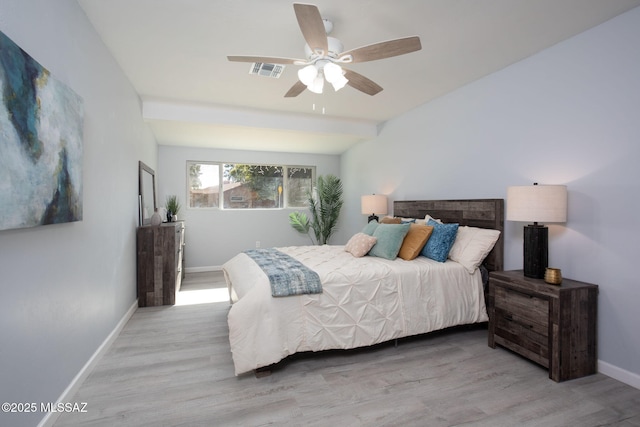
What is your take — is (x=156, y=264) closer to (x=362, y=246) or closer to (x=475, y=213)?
(x=362, y=246)

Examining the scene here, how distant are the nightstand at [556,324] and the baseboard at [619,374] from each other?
57mm

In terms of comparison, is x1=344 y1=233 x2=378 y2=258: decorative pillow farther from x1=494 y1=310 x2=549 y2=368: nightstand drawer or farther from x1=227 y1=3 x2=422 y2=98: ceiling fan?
x1=227 y1=3 x2=422 y2=98: ceiling fan

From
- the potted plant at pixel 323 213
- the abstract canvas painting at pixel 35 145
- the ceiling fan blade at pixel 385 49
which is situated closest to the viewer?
the abstract canvas painting at pixel 35 145

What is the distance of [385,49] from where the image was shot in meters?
2.00

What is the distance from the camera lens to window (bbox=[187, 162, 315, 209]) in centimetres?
602

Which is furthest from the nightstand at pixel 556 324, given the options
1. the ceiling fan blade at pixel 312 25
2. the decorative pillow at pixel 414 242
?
the ceiling fan blade at pixel 312 25

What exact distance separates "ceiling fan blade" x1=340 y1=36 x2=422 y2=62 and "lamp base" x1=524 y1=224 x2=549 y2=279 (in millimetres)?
1666

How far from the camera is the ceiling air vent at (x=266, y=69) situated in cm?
289

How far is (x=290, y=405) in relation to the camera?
6.09ft

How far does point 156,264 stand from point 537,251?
153 inches

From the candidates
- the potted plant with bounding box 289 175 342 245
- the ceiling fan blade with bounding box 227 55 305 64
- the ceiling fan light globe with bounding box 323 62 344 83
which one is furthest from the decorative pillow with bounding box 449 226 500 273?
the potted plant with bounding box 289 175 342 245

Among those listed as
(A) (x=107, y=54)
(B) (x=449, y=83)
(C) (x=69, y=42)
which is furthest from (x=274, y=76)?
(B) (x=449, y=83)

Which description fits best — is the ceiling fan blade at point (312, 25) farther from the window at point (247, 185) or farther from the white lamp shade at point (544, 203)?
the window at point (247, 185)

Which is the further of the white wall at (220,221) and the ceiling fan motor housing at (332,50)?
the white wall at (220,221)
